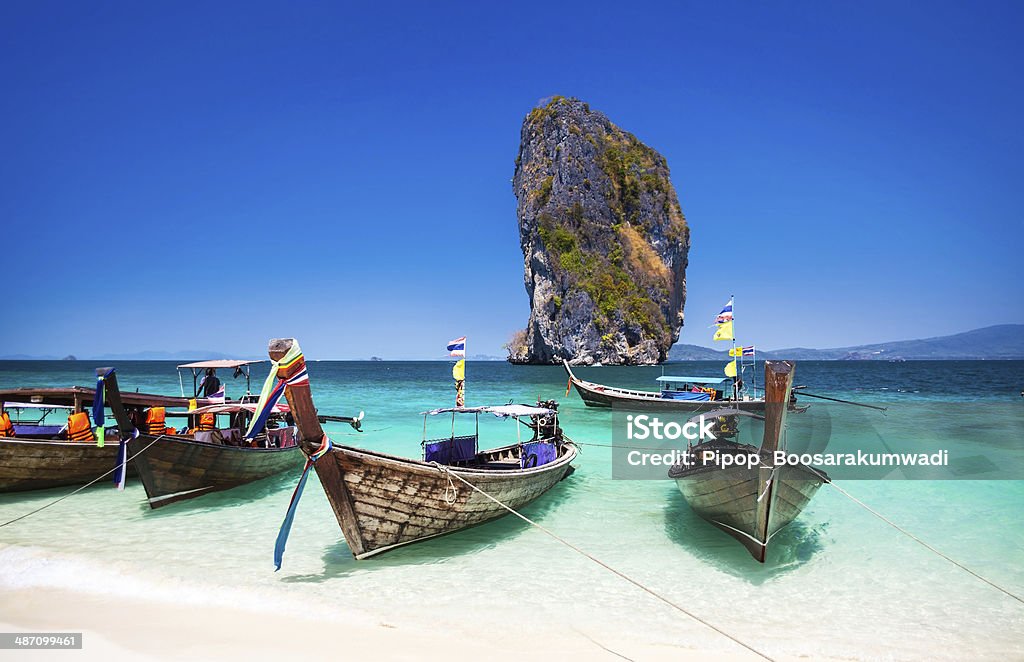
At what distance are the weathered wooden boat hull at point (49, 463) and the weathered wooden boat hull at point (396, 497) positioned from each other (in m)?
6.58

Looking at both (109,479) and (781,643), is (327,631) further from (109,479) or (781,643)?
(109,479)

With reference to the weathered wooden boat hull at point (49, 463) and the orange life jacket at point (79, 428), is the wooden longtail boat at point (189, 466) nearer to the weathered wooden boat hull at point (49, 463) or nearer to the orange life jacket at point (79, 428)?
the weathered wooden boat hull at point (49, 463)

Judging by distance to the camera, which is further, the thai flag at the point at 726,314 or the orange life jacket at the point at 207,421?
the thai flag at the point at 726,314

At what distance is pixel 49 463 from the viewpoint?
10.9m

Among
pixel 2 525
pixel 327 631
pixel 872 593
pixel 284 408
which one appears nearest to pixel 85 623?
pixel 327 631

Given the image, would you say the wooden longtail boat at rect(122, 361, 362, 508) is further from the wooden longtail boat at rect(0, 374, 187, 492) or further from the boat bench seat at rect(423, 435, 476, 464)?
the boat bench seat at rect(423, 435, 476, 464)

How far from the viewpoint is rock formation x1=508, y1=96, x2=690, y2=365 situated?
82.6 m

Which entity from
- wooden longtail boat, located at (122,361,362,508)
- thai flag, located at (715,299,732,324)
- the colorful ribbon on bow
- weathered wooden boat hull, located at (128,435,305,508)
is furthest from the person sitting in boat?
thai flag, located at (715,299,732,324)

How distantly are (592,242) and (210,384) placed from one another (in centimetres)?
7196

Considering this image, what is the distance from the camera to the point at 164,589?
714 centimetres

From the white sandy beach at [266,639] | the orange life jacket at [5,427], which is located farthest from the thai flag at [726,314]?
the orange life jacket at [5,427]

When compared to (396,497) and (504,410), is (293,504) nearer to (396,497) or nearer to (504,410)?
(396,497)

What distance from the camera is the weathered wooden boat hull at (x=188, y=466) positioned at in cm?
1013

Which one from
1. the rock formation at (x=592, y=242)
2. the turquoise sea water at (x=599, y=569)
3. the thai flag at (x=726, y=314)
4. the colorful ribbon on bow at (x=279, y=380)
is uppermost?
the rock formation at (x=592, y=242)
